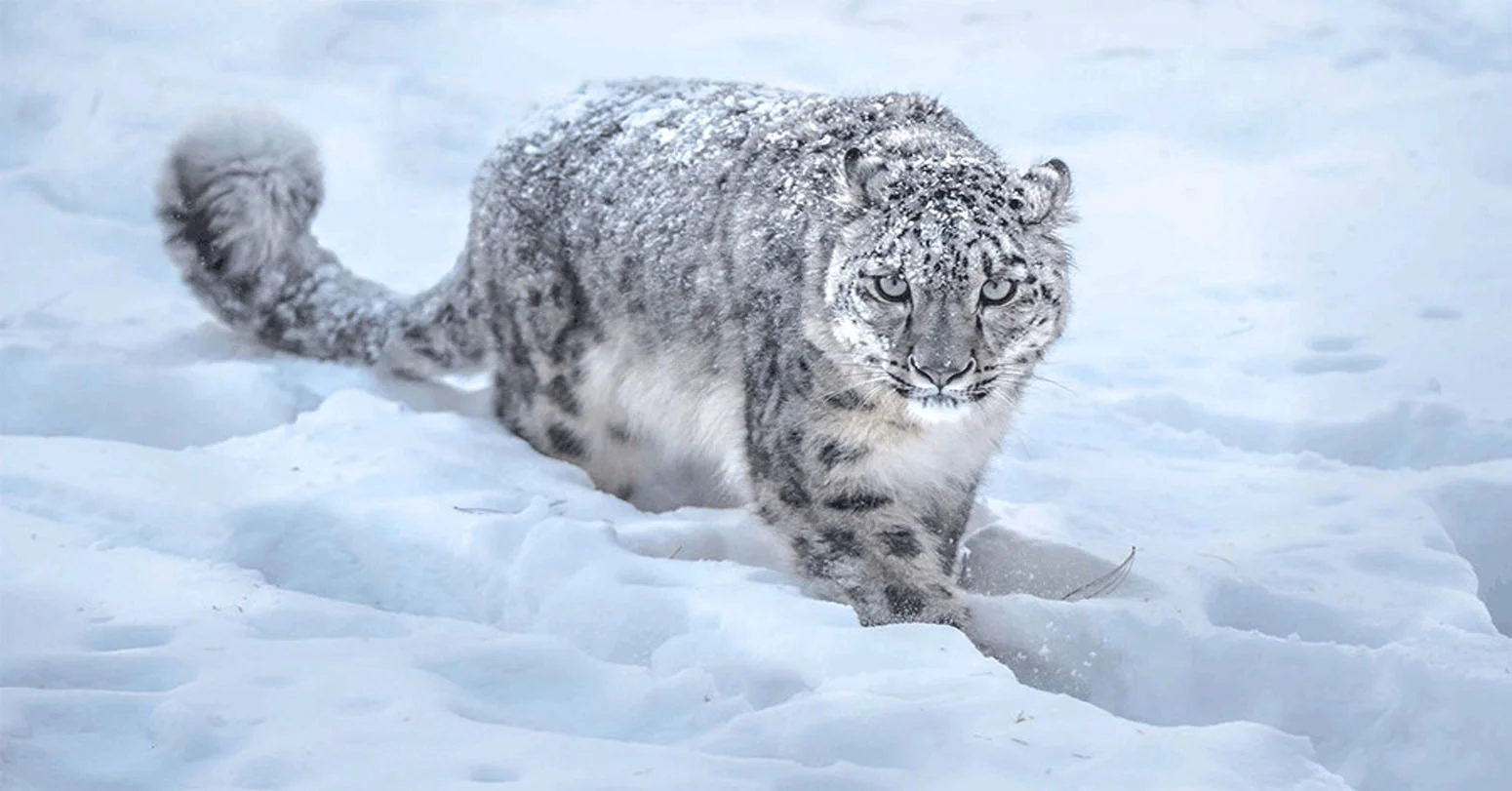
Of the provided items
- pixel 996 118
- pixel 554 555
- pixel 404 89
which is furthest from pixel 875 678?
pixel 404 89

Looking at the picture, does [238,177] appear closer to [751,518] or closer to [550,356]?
[550,356]

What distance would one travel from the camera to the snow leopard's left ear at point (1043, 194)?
4688 millimetres

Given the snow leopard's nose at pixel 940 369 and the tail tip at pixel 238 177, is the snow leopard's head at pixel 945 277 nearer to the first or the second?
the snow leopard's nose at pixel 940 369

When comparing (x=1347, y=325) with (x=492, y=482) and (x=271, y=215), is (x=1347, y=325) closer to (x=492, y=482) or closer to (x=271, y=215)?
(x=492, y=482)

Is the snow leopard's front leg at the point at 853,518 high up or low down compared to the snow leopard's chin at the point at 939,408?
down

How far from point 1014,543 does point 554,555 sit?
1698 millimetres

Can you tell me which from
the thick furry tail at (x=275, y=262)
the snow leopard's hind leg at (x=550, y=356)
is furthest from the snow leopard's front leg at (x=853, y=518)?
the thick furry tail at (x=275, y=262)

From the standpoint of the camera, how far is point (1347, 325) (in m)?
7.81

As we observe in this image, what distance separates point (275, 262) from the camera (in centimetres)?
671

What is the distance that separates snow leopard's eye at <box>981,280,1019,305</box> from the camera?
4.46 m

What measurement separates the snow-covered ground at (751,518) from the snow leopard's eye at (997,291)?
34.7 inches

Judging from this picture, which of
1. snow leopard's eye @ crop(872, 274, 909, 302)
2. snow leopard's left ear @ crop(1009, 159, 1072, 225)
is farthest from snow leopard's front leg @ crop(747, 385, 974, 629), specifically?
snow leopard's left ear @ crop(1009, 159, 1072, 225)

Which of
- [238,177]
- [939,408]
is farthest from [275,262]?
[939,408]

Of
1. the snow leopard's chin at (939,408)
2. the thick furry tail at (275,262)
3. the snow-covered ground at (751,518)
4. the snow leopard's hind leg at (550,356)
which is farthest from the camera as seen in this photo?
the thick furry tail at (275,262)
